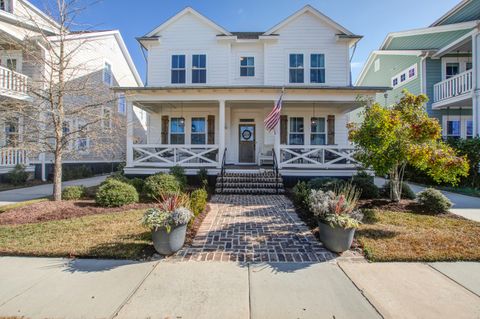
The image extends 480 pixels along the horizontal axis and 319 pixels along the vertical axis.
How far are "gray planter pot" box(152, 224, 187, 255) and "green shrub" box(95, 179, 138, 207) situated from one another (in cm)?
374

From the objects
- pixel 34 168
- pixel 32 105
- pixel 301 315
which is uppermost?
pixel 32 105

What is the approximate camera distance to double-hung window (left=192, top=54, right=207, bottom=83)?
44.0 feet

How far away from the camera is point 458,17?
15297 mm

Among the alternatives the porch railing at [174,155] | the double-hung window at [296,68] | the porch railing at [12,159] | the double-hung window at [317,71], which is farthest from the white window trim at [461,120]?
the porch railing at [12,159]

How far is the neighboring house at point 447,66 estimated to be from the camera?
40.6ft

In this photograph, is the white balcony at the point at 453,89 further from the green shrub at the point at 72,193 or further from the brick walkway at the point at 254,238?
the green shrub at the point at 72,193

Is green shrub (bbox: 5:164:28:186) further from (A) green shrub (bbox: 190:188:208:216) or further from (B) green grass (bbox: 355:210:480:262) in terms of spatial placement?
(B) green grass (bbox: 355:210:480:262)

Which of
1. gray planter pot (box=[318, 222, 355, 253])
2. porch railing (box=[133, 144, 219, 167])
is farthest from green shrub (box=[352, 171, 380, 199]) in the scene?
porch railing (box=[133, 144, 219, 167])

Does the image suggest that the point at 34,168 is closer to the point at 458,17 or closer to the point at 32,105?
the point at 32,105

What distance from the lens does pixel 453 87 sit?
13.4 metres

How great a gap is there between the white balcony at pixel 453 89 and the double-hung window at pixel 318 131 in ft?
24.0

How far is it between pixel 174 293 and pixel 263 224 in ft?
10.0

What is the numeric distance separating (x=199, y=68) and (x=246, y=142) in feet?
16.5

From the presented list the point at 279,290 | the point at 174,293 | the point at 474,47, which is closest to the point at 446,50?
the point at 474,47
